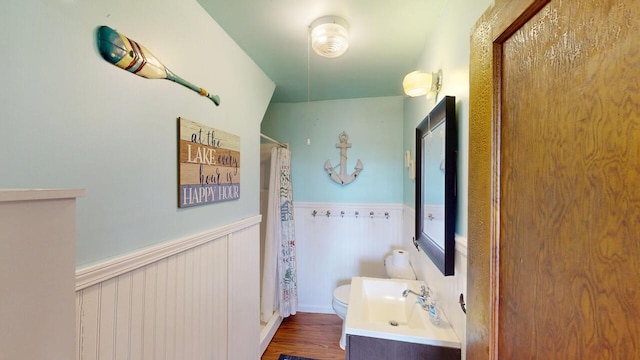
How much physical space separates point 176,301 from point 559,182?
1.34m

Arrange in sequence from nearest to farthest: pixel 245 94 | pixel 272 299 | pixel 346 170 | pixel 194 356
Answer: pixel 194 356, pixel 245 94, pixel 272 299, pixel 346 170

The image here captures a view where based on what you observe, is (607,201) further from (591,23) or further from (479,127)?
(479,127)

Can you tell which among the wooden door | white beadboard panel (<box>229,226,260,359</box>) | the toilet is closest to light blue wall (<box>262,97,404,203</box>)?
the toilet

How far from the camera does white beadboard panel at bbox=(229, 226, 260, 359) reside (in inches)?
59.8

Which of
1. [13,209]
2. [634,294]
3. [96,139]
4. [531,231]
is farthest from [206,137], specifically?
[634,294]

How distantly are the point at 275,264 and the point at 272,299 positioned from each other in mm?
312

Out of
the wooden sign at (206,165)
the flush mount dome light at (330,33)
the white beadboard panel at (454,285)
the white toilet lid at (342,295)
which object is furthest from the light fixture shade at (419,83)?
the white toilet lid at (342,295)

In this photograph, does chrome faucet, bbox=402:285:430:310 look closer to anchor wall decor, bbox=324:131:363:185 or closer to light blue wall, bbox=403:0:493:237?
light blue wall, bbox=403:0:493:237

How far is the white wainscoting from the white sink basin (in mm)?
716

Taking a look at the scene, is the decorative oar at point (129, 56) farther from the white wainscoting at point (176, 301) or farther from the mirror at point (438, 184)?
the mirror at point (438, 184)

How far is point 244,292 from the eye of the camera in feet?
5.41

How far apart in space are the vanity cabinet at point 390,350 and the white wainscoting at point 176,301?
0.74 metres

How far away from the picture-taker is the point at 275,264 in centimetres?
237

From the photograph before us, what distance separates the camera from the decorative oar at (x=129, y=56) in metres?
0.79
